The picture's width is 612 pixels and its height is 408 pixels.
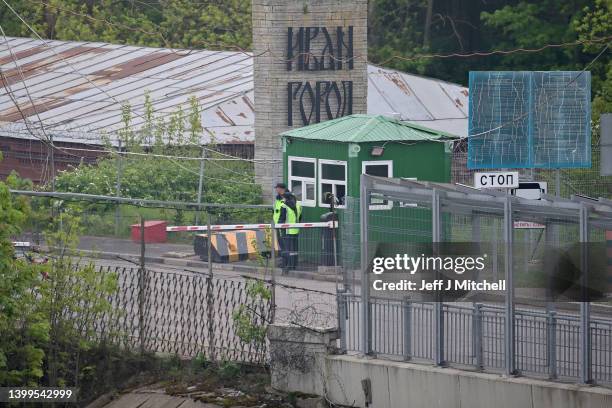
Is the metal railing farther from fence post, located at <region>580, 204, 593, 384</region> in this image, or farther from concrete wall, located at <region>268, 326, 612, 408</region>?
concrete wall, located at <region>268, 326, 612, 408</region>

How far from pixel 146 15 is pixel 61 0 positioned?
4677 millimetres

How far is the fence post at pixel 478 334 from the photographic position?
550 inches

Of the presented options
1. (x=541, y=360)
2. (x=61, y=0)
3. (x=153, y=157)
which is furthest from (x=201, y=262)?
(x=61, y=0)

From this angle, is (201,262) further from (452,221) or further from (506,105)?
(506,105)

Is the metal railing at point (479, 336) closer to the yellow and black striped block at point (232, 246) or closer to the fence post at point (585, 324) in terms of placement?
the fence post at point (585, 324)

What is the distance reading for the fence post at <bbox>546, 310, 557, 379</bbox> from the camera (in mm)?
13422

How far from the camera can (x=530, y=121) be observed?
2352 centimetres

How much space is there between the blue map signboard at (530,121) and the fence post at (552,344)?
999cm

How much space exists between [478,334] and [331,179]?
9.80 metres

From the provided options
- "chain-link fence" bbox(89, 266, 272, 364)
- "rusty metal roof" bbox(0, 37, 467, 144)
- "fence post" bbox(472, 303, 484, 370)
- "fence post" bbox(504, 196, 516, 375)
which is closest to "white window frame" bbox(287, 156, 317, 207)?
"chain-link fence" bbox(89, 266, 272, 364)

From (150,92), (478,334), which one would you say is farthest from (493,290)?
(150,92)

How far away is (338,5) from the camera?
27.9 metres

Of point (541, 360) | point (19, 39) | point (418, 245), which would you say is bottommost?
point (541, 360)

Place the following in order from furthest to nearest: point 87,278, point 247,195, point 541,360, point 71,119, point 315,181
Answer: point 71,119, point 247,195, point 315,181, point 87,278, point 541,360
